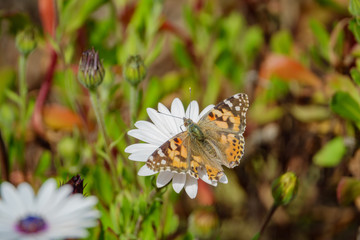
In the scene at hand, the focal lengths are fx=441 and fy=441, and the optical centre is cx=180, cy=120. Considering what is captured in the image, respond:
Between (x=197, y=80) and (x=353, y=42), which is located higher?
(x=197, y=80)

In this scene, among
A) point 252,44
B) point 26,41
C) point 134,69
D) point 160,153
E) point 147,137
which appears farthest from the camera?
point 252,44

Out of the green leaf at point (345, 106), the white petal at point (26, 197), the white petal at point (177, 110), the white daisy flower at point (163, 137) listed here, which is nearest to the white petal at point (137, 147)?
the white daisy flower at point (163, 137)

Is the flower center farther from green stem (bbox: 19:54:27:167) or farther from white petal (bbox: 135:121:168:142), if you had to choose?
green stem (bbox: 19:54:27:167)

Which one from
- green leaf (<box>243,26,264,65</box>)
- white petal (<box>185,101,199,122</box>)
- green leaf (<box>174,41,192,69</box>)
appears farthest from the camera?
green leaf (<box>243,26,264,65</box>)

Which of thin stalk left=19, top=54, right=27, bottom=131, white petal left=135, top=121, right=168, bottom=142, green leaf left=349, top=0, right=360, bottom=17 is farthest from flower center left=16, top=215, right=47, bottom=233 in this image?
green leaf left=349, top=0, right=360, bottom=17

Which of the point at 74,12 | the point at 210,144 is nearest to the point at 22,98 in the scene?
the point at 74,12

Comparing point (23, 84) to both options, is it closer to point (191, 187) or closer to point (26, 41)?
point (26, 41)

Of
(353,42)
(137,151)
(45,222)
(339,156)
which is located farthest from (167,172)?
(353,42)

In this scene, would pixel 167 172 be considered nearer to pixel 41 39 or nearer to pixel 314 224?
pixel 41 39
